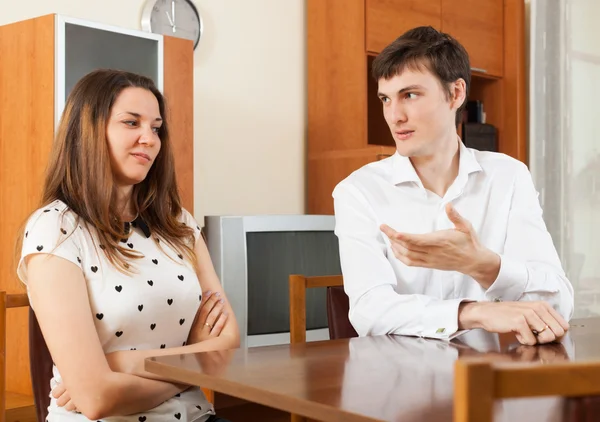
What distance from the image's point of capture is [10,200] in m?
2.68

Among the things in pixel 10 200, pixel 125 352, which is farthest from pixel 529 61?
pixel 125 352

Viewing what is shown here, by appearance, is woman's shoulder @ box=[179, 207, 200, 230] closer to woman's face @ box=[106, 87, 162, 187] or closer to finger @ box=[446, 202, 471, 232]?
woman's face @ box=[106, 87, 162, 187]

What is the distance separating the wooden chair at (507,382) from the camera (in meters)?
0.60

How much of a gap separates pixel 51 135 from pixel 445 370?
1.79m

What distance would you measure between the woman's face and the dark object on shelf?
269cm

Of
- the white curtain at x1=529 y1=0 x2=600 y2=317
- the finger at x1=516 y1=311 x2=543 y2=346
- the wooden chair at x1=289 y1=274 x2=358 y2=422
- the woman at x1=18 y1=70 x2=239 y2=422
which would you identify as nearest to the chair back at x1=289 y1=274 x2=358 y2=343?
the wooden chair at x1=289 y1=274 x2=358 y2=422

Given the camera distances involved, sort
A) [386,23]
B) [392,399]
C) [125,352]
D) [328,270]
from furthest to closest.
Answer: [386,23], [328,270], [125,352], [392,399]

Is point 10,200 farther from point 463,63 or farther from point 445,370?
point 445,370

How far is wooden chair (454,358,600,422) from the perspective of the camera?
0.60m

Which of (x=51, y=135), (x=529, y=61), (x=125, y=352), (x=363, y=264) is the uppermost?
(x=529, y=61)

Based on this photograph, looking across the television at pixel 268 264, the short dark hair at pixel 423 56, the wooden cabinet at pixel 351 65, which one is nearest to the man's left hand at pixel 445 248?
the short dark hair at pixel 423 56

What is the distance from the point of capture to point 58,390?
158 centimetres

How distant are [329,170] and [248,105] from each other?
0.49 metres

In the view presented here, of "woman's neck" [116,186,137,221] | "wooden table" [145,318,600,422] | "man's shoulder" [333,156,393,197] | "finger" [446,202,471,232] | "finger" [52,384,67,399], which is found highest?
"man's shoulder" [333,156,393,197]
